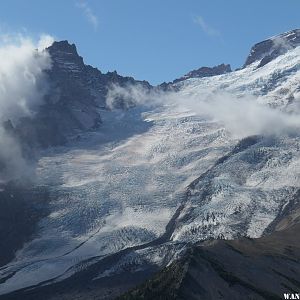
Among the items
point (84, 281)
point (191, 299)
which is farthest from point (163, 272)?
point (84, 281)

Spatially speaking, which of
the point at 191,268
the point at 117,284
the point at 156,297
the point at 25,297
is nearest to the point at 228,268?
the point at 191,268

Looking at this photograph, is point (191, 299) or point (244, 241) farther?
point (244, 241)

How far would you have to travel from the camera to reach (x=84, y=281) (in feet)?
650

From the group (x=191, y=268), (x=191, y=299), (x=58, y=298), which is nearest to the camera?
(x=191, y=299)

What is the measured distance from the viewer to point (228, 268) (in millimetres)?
167000

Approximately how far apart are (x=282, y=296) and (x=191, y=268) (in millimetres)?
19874

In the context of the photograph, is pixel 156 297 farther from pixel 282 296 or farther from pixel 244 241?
pixel 244 241

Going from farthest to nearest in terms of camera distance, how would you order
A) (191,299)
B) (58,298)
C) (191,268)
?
(58,298)
(191,268)
(191,299)

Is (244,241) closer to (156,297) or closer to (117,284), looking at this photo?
(117,284)

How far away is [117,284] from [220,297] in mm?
43134

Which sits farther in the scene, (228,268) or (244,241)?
(244,241)

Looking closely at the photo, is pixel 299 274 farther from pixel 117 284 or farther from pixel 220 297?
pixel 117 284

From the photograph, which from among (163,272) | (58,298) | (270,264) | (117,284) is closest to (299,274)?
(270,264)

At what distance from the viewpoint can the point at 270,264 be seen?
174375mm
